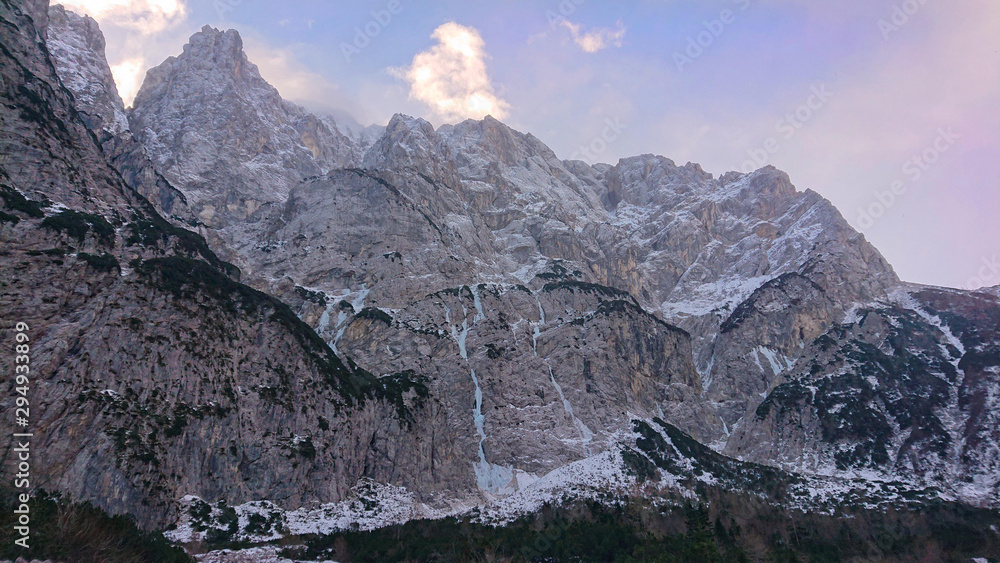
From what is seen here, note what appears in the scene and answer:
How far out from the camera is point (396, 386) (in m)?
124

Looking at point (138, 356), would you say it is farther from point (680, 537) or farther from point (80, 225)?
point (680, 537)

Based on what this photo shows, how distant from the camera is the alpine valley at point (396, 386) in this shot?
71438 mm

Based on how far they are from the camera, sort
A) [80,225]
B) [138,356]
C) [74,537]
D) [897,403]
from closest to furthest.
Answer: [74,537]
[138,356]
[80,225]
[897,403]

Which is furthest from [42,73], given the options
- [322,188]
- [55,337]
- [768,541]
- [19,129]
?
[768,541]

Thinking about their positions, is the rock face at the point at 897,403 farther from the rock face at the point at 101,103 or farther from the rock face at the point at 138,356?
the rock face at the point at 101,103

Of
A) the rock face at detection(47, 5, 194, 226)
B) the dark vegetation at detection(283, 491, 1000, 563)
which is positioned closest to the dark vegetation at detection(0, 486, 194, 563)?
the dark vegetation at detection(283, 491, 1000, 563)

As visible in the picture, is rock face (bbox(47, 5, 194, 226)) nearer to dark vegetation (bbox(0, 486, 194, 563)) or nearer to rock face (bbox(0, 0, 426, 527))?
rock face (bbox(0, 0, 426, 527))

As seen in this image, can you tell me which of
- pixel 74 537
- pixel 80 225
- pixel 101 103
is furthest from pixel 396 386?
pixel 101 103

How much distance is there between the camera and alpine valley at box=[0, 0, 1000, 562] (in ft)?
234

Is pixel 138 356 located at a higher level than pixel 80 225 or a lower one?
lower

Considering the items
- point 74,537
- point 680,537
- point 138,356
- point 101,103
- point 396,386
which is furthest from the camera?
point 101,103


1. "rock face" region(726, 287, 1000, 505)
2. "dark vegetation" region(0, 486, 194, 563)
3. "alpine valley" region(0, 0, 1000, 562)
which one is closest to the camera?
"dark vegetation" region(0, 486, 194, 563)

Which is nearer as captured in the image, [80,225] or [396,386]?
[80,225]

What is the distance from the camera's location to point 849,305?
190875mm
